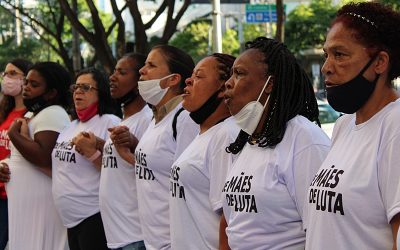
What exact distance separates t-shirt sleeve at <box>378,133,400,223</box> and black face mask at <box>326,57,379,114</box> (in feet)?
0.75

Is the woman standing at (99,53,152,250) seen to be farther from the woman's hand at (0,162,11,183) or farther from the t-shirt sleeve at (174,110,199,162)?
the woman's hand at (0,162,11,183)

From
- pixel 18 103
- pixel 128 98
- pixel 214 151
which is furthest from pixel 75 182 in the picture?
pixel 214 151

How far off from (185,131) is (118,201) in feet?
2.51

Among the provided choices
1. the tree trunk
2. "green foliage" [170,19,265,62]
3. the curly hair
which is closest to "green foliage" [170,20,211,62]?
"green foliage" [170,19,265,62]

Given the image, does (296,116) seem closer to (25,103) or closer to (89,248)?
(89,248)

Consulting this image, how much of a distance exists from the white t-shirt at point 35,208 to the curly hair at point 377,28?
354 centimetres

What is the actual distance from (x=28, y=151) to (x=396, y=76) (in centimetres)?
360

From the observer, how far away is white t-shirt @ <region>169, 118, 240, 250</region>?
3.91 metres

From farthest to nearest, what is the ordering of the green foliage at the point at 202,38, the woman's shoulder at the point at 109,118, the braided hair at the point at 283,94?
the green foliage at the point at 202,38
the woman's shoulder at the point at 109,118
the braided hair at the point at 283,94

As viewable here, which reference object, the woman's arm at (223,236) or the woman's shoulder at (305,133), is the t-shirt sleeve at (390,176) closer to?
the woman's shoulder at (305,133)

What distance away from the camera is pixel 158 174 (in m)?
4.45

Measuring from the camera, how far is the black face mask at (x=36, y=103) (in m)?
6.03

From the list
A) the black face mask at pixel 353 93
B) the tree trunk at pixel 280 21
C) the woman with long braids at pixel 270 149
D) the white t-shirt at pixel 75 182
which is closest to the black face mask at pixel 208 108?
the woman with long braids at pixel 270 149

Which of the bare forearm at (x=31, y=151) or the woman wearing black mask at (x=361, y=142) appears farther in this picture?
the bare forearm at (x=31, y=151)
